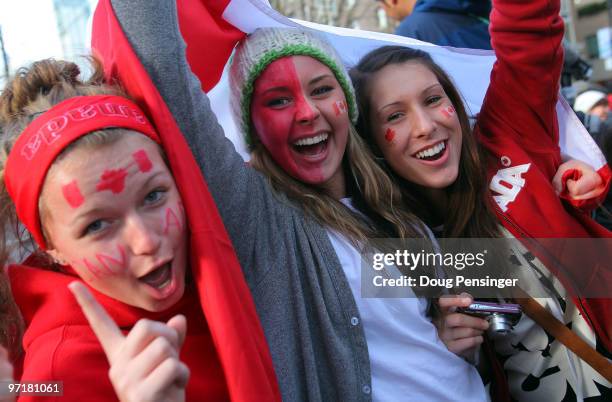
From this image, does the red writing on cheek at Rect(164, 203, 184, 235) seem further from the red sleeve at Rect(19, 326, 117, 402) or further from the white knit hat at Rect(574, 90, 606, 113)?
the white knit hat at Rect(574, 90, 606, 113)

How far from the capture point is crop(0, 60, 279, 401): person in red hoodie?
4.21ft

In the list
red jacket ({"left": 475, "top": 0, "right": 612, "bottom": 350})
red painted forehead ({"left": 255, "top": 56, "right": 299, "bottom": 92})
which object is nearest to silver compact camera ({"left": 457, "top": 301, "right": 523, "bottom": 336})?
red jacket ({"left": 475, "top": 0, "right": 612, "bottom": 350})

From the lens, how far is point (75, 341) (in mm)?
1308

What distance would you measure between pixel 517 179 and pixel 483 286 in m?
0.37

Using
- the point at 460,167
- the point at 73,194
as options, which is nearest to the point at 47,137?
the point at 73,194

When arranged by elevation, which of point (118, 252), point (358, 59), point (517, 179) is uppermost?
point (358, 59)

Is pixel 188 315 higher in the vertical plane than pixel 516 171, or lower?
lower

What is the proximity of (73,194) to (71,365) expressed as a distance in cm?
36

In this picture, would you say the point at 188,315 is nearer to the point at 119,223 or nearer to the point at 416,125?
the point at 119,223

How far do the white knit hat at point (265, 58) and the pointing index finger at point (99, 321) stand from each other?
35.8 inches

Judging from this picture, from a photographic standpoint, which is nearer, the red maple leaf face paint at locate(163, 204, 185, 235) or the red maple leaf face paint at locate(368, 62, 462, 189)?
the red maple leaf face paint at locate(163, 204, 185, 235)

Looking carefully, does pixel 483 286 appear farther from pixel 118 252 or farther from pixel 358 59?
pixel 118 252

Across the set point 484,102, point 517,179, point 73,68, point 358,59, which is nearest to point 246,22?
point 358,59

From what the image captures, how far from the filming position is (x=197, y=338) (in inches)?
56.9
